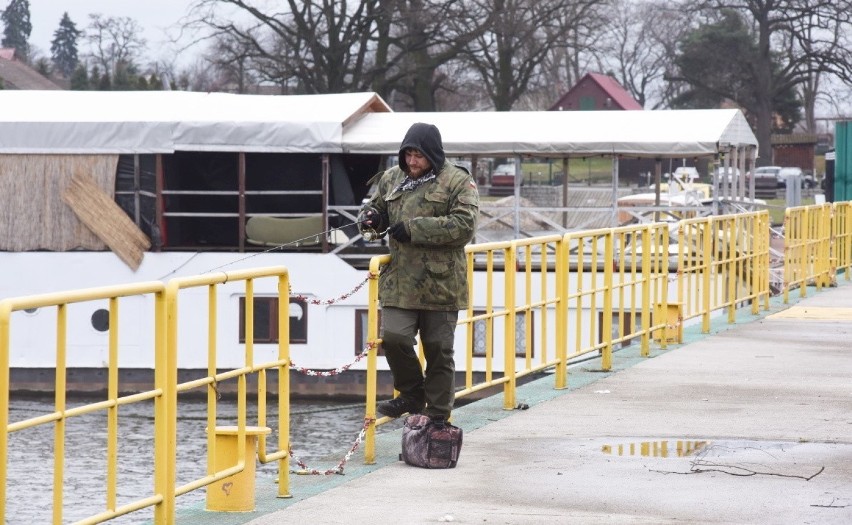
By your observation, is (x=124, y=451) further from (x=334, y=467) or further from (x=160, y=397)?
(x=160, y=397)

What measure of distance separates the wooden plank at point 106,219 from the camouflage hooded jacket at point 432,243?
1816 cm

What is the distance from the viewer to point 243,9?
1893 inches

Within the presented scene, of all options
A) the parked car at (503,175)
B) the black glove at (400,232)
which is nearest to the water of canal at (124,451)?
the black glove at (400,232)

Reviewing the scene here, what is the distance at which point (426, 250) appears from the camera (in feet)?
25.5

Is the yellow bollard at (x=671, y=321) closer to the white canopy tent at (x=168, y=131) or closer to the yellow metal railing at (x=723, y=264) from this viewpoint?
the yellow metal railing at (x=723, y=264)

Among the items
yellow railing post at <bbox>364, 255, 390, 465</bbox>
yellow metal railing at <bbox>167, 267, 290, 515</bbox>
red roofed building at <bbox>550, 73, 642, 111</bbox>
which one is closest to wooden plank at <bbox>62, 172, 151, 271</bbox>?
yellow railing post at <bbox>364, 255, 390, 465</bbox>

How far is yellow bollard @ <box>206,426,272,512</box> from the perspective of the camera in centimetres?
677

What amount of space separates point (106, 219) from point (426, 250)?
18.5 meters

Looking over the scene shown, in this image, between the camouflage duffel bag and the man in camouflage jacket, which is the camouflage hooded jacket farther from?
the camouflage duffel bag

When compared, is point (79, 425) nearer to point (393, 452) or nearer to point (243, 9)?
point (393, 452)

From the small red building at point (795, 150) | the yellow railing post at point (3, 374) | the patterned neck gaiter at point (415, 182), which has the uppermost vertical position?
the small red building at point (795, 150)

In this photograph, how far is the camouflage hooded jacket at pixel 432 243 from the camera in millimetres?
7684

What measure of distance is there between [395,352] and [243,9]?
41412 millimetres

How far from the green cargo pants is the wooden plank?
59.0ft
